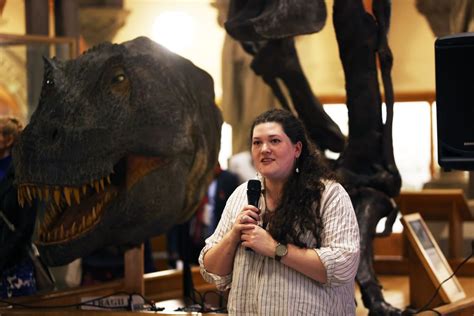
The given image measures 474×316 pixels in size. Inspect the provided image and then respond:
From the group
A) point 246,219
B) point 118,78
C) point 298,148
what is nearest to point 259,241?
A: point 246,219

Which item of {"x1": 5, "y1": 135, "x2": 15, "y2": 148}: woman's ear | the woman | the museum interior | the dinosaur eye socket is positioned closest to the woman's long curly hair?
the woman

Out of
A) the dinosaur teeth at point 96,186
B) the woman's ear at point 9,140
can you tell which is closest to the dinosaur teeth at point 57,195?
the dinosaur teeth at point 96,186

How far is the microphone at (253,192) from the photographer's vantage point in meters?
3.13

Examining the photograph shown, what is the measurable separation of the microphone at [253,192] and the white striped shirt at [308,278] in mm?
102

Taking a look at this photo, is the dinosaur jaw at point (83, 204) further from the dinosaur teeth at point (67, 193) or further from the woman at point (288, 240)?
the woman at point (288, 240)

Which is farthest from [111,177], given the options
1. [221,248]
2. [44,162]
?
[221,248]

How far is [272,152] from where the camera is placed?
3160 mm

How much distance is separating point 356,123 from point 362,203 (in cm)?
36

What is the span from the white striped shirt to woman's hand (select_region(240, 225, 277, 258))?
6cm

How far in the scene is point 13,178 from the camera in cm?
512

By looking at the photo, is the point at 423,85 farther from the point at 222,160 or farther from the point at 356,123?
the point at 356,123

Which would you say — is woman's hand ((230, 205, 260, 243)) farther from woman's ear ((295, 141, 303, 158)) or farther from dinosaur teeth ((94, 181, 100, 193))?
dinosaur teeth ((94, 181, 100, 193))

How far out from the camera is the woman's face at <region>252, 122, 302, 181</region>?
10.4 feet

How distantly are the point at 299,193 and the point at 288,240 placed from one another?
0.44 feet
